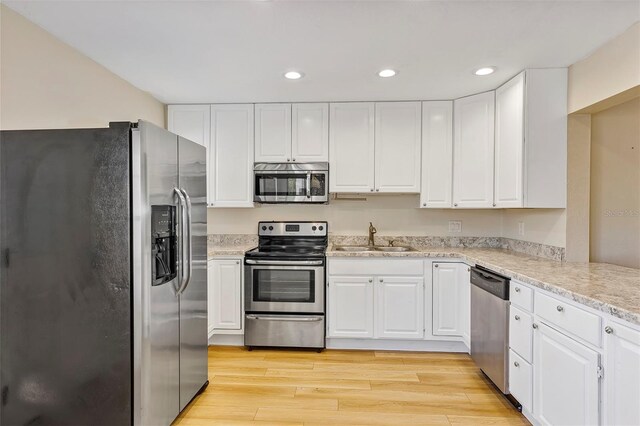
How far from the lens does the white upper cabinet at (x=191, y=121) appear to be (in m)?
3.39

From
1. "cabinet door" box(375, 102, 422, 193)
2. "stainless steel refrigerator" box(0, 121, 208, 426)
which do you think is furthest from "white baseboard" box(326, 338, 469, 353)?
"stainless steel refrigerator" box(0, 121, 208, 426)

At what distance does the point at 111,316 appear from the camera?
1.67 metres

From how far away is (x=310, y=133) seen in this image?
131 inches

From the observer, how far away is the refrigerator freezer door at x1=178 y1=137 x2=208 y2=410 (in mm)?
2008

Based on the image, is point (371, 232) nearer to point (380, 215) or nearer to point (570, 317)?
point (380, 215)

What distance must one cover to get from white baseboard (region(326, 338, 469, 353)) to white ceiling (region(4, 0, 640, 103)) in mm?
2297

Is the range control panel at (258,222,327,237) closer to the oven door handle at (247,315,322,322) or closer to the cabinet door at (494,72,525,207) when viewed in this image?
the oven door handle at (247,315,322,322)

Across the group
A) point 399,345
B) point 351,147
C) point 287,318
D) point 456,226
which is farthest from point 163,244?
point 456,226

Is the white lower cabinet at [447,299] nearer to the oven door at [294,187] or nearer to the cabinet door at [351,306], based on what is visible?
the cabinet door at [351,306]

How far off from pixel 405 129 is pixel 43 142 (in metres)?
2.79

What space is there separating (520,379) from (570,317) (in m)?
0.69

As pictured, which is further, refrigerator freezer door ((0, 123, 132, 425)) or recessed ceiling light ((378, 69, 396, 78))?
recessed ceiling light ((378, 69, 396, 78))

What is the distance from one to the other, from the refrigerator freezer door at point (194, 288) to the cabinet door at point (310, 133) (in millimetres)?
1206

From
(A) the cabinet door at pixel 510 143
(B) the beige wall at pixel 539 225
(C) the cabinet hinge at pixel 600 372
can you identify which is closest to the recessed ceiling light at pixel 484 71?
(A) the cabinet door at pixel 510 143
